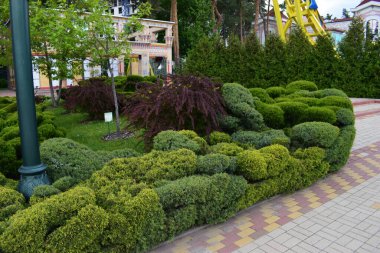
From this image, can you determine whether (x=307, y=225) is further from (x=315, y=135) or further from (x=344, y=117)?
(x=344, y=117)

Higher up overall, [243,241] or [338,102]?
[338,102]

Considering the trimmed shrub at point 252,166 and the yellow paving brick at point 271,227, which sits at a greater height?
the trimmed shrub at point 252,166

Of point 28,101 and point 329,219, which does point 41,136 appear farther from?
point 329,219

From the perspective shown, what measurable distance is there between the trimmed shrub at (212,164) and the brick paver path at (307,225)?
60cm

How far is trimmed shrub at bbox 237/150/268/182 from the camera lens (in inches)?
155

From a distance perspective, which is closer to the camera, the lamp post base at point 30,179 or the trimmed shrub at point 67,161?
the lamp post base at point 30,179

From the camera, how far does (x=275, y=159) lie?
14.0ft

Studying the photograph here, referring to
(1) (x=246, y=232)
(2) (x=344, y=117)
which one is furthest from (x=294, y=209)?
(2) (x=344, y=117)

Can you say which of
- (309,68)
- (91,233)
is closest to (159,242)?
(91,233)

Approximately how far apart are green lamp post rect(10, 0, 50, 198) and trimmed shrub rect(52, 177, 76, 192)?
142 millimetres

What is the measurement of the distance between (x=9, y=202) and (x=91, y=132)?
17.9 ft

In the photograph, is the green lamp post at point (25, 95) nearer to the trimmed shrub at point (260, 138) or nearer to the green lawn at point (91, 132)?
the green lawn at point (91, 132)

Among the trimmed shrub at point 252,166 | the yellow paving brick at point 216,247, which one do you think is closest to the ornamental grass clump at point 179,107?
the trimmed shrub at point 252,166

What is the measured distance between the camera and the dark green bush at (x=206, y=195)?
10.3ft
